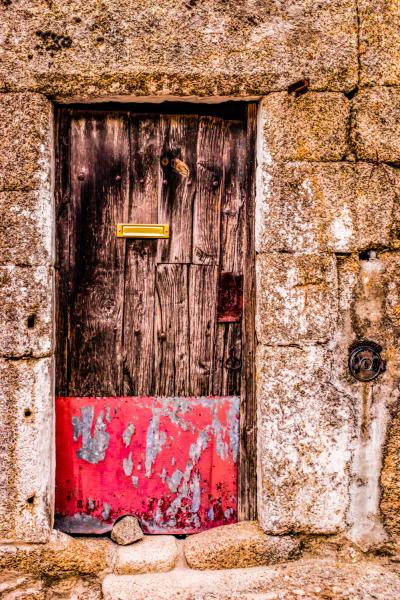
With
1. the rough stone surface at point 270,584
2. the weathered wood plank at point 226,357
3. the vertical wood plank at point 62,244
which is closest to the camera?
the rough stone surface at point 270,584

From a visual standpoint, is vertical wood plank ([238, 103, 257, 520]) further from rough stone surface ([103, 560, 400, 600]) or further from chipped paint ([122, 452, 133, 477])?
chipped paint ([122, 452, 133, 477])

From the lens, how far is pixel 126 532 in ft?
7.83

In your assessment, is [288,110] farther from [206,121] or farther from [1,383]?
[1,383]

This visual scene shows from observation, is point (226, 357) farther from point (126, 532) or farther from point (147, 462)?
point (126, 532)

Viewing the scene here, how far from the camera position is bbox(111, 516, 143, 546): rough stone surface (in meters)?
2.38

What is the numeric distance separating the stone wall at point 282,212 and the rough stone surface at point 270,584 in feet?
0.50

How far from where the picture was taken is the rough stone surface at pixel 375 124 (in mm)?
2271

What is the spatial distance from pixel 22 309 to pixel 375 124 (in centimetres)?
179

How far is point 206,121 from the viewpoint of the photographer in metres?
2.41

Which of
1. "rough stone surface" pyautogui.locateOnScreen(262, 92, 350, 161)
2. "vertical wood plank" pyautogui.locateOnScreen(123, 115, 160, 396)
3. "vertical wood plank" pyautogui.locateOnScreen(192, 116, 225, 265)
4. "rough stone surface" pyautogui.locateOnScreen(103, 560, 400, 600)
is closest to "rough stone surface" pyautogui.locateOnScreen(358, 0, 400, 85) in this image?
"rough stone surface" pyautogui.locateOnScreen(262, 92, 350, 161)

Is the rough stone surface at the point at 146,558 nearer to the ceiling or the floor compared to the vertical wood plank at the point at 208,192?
nearer to the floor

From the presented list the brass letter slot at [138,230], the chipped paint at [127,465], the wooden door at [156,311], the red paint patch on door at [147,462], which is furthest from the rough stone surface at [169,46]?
the chipped paint at [127,465]

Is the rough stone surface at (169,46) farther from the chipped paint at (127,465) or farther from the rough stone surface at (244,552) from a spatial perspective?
the rough stone surface at (244,552)

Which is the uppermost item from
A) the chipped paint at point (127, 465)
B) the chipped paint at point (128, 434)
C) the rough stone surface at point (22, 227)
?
the rough stone surface at point (22, 227)
